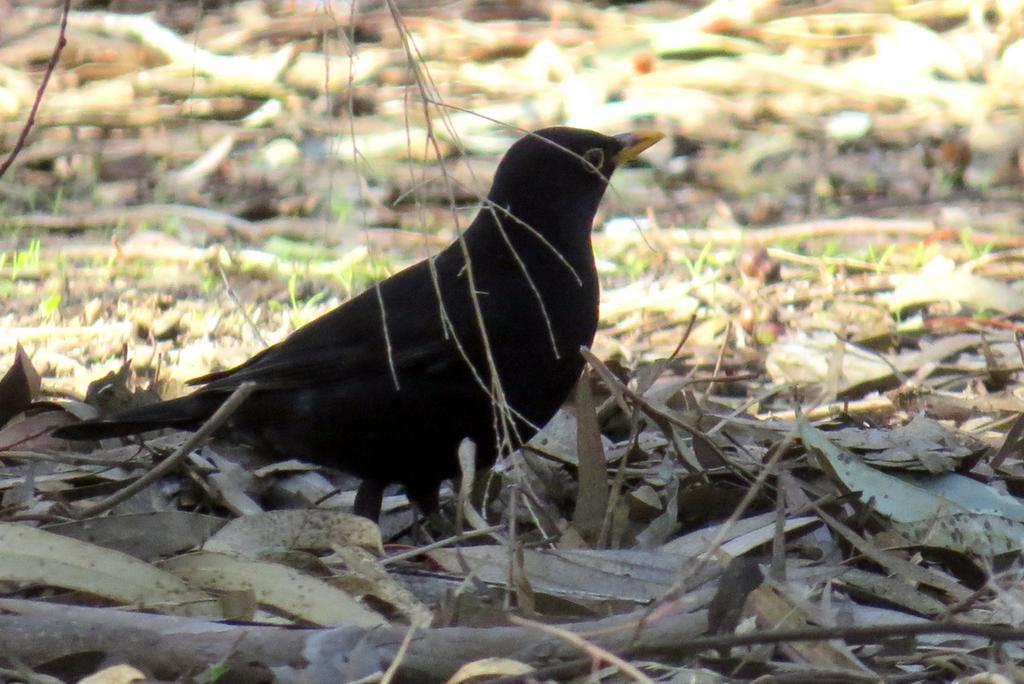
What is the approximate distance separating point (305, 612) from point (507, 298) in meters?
1.28

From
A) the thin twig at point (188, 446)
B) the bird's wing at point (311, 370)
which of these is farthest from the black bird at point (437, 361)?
the thin twig at point (188, 446)

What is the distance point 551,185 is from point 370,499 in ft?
3.07

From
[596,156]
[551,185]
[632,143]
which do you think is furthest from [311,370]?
[632,143]

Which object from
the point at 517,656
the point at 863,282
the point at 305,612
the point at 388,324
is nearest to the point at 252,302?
the point at 388,324

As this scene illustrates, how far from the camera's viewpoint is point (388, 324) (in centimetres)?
388

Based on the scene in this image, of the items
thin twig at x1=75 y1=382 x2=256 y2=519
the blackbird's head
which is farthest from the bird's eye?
thin twig at x1=75 y1=382 x2=256 y2=519

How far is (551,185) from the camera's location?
4062 mm

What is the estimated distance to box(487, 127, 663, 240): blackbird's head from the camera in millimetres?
4031

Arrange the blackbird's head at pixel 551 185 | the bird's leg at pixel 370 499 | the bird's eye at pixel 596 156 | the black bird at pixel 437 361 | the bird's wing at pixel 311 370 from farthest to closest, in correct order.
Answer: the bird's eye at pixel 596 156 → the blackbird's head at pixel 551 185 → the bird's wing at pixel 311 370 → the bird's leg at pixel 370 499 → the black bird at pixel 437 361

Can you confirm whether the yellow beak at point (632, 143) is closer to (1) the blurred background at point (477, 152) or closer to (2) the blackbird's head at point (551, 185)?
(2) the blackbird's head at point (551, 185)

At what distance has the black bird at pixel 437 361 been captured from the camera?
3629 millimetres

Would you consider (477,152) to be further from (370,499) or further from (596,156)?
A: (370,499)

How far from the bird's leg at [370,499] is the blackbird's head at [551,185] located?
77cm

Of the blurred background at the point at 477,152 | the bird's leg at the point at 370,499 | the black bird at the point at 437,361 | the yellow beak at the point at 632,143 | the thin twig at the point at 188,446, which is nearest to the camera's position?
the thin twig at the point at 188,446
